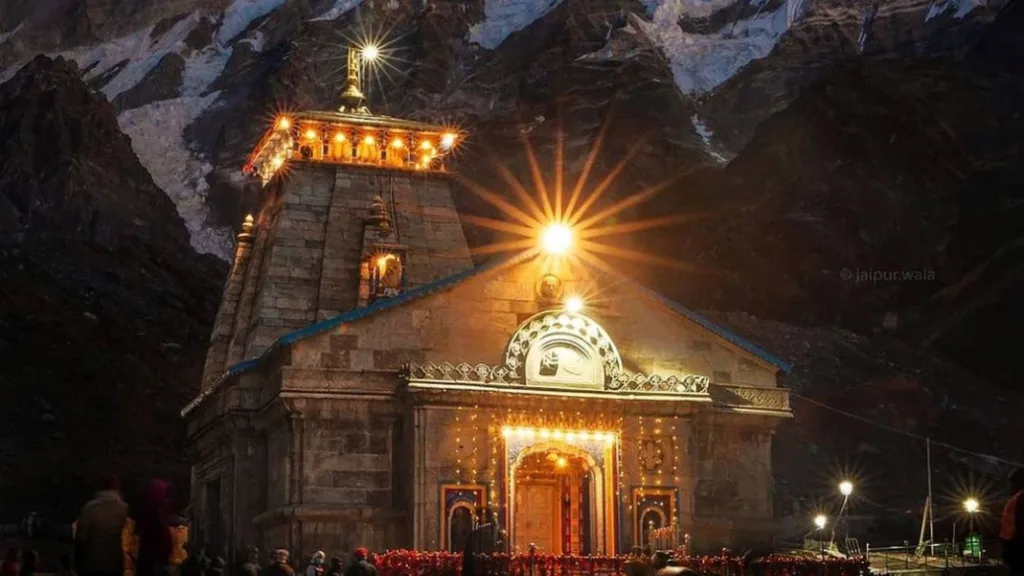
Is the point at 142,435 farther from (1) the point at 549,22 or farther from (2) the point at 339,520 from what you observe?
(1) the point at 549,22

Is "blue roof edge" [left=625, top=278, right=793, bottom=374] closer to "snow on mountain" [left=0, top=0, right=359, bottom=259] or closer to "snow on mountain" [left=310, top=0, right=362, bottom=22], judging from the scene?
"snow on mountain" [left=0, top=0, right=359, bottom=259]

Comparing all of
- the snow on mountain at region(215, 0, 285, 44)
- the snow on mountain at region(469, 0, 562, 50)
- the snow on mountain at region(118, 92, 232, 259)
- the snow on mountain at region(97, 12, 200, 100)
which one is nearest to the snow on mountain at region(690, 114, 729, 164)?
the snow on mountain at region(469, 0, 562, 50)

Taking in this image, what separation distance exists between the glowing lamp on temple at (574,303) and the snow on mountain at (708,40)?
10392cm

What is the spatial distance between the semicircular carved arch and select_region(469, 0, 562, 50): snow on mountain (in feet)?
342

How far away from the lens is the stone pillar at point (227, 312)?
126 ft

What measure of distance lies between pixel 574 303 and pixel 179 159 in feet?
298

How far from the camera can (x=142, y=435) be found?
65.6 metres

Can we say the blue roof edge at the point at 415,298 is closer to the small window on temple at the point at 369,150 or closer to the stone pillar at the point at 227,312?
the stone pillar at the point at 227,312

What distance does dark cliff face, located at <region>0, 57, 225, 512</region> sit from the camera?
60.9 metres

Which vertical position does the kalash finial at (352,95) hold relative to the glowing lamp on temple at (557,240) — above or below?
above

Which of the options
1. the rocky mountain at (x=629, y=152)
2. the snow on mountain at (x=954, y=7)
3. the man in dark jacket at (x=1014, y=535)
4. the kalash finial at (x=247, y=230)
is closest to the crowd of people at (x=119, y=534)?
the man in dark jacket at (x=1014, y=535)

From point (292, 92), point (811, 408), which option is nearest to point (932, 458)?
point (811, 408)

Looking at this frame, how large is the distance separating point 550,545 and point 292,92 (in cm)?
8902

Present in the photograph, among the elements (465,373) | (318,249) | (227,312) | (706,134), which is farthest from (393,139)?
(706,134)
